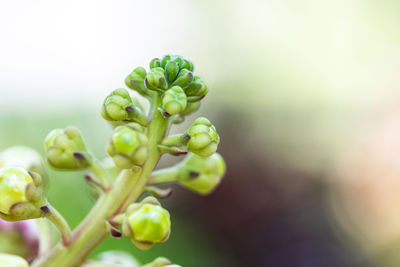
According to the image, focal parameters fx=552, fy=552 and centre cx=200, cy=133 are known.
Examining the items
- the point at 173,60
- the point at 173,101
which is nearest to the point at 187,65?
the point at 173,60

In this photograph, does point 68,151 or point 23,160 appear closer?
point 68,151

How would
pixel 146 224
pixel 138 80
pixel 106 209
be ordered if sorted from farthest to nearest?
pixel 138 80, pixel 106 209, pixel 146 224

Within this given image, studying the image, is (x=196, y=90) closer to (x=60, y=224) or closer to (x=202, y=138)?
(x=202, y=138)

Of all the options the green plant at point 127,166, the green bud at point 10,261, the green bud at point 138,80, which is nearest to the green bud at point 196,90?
the green plant at point 127,166

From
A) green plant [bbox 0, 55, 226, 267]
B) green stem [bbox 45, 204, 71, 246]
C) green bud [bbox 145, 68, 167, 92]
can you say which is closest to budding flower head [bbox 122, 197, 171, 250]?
green plant [bbox 0, 55, 226, 267]

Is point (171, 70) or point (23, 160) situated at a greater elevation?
point (171, 70)

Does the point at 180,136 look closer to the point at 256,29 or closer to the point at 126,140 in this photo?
the point at 126,140
